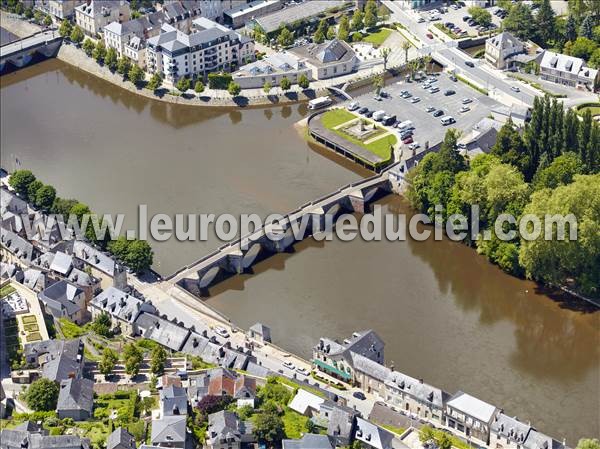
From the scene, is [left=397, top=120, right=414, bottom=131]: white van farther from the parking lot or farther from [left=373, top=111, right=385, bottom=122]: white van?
[left=373, top=111, right=385, bottom=122]: white van

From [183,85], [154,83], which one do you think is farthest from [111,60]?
[183,85]

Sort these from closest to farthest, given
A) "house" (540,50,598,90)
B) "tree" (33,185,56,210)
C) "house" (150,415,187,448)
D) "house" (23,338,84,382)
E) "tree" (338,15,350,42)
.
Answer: "house" (150,415,187,448) < "house" (23,338,84,382) < "tree" (33,185,56,210) < "house" (540,50,598,90) < "tree" (338,15,350,42)

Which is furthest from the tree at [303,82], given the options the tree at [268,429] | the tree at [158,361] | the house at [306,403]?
the tree at [268,429]

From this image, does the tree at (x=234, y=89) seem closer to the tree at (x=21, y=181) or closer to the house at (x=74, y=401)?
the tree at (x=21, y=181)

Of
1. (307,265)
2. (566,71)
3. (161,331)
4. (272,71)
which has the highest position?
(566,71)

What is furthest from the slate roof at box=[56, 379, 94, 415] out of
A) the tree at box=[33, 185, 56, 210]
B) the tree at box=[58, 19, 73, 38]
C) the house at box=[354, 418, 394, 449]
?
the tree at box=[58, 19, 73, 38]

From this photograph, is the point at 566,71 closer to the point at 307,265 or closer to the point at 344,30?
the point at 344,30
